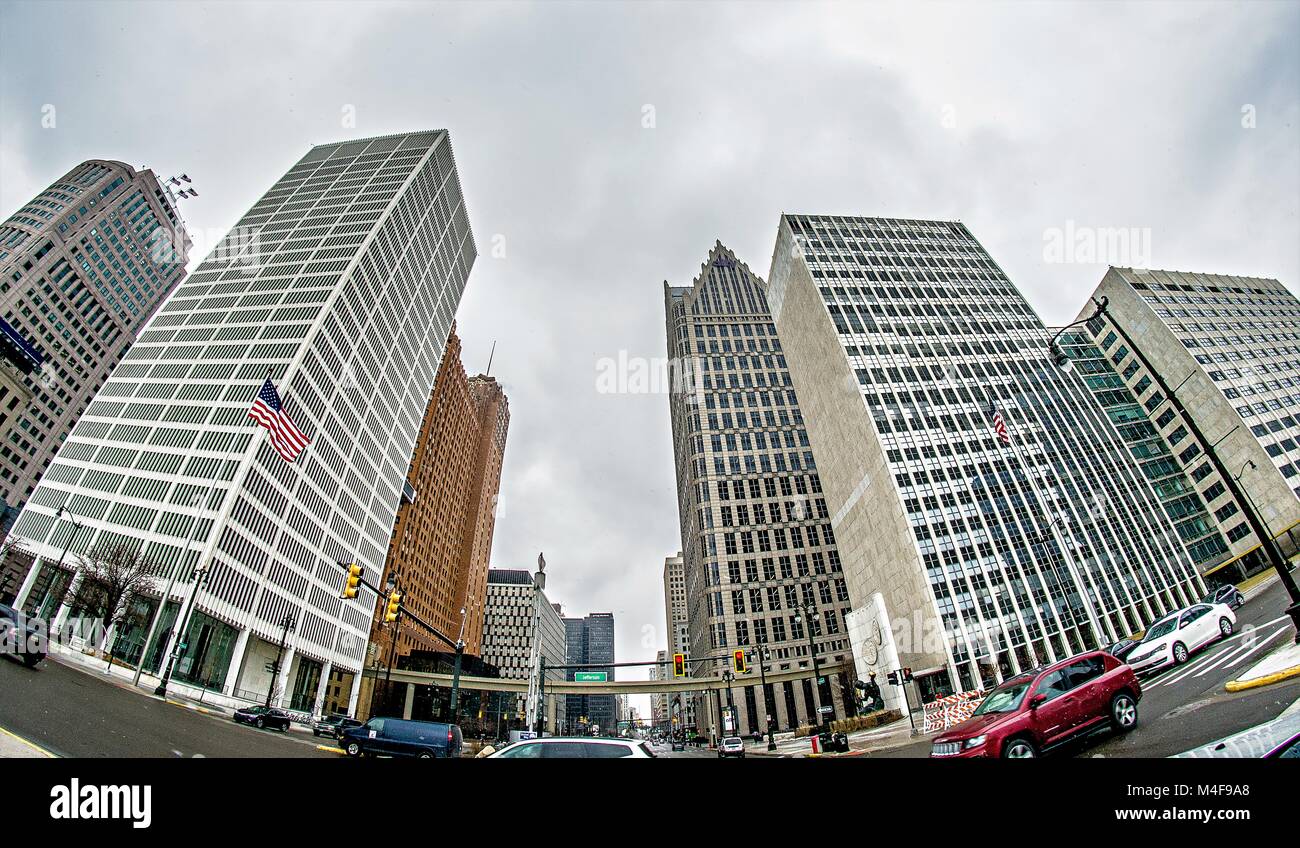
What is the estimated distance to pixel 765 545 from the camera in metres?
80.7

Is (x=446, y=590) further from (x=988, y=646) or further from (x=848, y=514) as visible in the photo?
(x=988, y=646)

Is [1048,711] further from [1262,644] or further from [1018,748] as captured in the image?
[1262,644]

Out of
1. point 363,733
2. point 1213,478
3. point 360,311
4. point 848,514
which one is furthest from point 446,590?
point 1213,478

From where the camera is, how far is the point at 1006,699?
986cm

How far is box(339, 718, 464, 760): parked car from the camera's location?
1583 cm

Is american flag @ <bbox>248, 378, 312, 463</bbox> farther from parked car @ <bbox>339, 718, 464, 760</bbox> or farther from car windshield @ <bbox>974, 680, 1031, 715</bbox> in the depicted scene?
car windshield @ <bbox>974, 680, 1031, 715</bbox>

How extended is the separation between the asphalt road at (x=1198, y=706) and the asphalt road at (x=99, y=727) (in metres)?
18.4

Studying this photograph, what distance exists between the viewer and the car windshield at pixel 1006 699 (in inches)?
375

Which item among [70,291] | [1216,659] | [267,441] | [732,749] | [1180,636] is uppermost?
[70,291]

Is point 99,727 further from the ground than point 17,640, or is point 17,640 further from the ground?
point 17,640

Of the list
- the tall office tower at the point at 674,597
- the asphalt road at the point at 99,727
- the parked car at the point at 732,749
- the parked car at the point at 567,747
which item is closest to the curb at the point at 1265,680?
the parked car at the point at 567,747

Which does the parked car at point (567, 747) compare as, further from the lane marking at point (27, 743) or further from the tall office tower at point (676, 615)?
the tall office tower at point (676, 615)

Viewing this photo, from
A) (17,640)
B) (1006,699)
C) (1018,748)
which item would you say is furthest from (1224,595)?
(17,640)

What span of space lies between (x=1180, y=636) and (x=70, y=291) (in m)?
170
